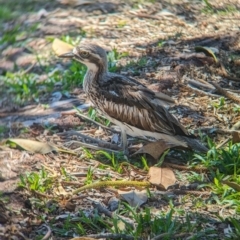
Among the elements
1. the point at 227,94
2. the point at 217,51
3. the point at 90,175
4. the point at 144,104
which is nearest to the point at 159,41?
the point at 217,51

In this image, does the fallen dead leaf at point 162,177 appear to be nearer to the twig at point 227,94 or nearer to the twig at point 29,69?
the twig at point 227,94

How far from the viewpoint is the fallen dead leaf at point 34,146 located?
6.26 m

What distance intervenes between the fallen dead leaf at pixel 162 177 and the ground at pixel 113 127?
13 mm

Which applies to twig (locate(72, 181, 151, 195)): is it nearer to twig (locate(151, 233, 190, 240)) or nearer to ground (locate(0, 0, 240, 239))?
ground (locate(0, 0, 240, 239))

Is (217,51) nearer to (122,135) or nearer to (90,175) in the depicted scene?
(122,135)

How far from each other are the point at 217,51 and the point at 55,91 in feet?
6.05

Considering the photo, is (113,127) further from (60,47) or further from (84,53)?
(60,47)

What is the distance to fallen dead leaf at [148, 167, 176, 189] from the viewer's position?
229 inches

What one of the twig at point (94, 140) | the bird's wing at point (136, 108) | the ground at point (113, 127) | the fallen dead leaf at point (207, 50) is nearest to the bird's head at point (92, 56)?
the bird's wing at point (136, 108)

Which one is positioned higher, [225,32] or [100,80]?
[100,80]

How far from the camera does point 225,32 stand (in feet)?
28.3

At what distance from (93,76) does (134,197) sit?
1581mm

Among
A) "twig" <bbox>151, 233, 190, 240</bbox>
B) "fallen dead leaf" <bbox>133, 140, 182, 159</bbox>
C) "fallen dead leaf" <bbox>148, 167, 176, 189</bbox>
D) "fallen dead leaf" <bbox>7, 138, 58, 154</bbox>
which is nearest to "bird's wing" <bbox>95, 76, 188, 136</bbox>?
"fallen dead leaf" <bbox>133, 140, 182, 159</bbox>

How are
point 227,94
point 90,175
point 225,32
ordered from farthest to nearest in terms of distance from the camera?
1. point 225,32
2. point 227,94
3. point 90,175
